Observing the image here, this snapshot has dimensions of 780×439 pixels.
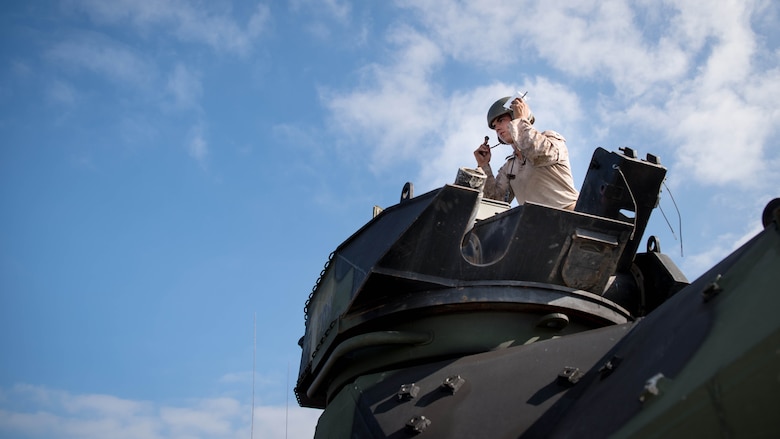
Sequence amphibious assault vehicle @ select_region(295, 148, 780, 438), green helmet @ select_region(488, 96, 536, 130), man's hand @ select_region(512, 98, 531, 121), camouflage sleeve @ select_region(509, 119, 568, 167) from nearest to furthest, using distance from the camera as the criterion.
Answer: amphibious assault vehicle @ select_region(295, 148, 780, 438) → camouflage sleeve @ select_region(509, 119, 568, 167) → man's hand @ select_region(512, 98, 531, 121) → green helmet @ select_region(488, 96, 536, 130)

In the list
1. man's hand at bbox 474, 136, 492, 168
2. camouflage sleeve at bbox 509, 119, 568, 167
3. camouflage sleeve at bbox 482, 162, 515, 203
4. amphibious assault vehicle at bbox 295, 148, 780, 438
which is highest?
man's hand at bbox 474, 136, 492, 168

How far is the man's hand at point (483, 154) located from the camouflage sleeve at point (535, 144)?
40.1 inches

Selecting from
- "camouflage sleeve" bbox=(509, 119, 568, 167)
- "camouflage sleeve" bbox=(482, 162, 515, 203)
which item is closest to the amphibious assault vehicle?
"camouflage sleeve" bbox=(509, 119, 568, 167)

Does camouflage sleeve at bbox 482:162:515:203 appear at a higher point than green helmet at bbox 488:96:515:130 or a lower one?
lower

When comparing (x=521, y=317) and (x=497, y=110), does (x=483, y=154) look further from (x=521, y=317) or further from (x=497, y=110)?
(x=521, y=317)

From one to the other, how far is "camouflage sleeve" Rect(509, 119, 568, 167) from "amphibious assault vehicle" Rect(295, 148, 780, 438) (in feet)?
1.54

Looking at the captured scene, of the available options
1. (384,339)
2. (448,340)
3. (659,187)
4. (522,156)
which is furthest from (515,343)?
(522,156)

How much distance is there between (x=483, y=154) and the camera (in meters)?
8.05

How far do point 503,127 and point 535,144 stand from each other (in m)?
1.01

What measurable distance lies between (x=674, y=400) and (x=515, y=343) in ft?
8.01

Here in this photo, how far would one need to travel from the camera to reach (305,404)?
24.9 ft

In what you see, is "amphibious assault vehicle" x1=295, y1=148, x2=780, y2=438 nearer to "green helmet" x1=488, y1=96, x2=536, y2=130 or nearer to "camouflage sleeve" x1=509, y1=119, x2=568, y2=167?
"camouflage sleeve" x1=509, y1=119, x2=568, y2=167

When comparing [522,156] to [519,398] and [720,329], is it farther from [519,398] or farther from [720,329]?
[720,329]

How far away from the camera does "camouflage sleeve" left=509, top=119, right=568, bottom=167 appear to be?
678 cm
